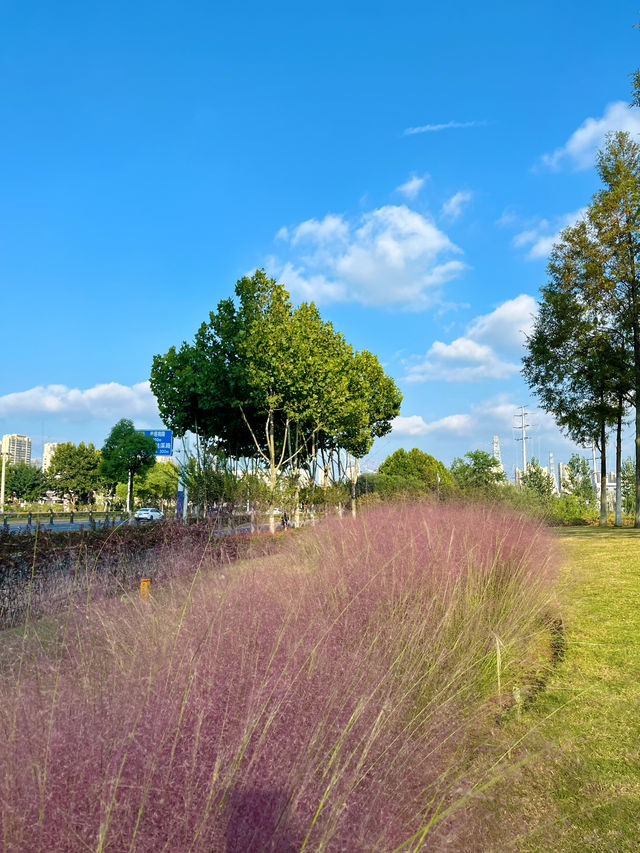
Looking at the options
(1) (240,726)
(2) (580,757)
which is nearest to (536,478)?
(2) (580,757)

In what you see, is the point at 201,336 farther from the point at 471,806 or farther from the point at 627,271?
the point at 471,806

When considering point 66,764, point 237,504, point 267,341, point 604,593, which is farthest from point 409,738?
point 267,341

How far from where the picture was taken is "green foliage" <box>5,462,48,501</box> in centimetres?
6203

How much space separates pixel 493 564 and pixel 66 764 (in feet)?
Result: 14.4

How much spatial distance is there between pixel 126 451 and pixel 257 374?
3074cm

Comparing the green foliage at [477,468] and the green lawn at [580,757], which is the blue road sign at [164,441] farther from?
the green lawn at [580,757]

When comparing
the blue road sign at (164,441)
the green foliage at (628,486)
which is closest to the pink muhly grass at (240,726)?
the blue road sign at (164,441)

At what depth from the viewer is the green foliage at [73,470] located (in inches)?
2467

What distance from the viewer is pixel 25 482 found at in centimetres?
6188

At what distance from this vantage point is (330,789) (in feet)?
5.85

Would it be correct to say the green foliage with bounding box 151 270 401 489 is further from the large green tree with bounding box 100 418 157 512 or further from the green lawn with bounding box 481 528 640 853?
the large green tree with bounding box 100 418 157 512

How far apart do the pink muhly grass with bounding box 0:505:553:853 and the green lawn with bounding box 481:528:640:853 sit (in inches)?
10.5

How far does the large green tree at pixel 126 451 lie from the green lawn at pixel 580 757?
42306mm

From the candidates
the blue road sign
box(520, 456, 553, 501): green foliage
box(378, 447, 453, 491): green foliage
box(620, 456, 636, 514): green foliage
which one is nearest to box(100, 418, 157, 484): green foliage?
box(378, 447, 453, 491): green foliage
